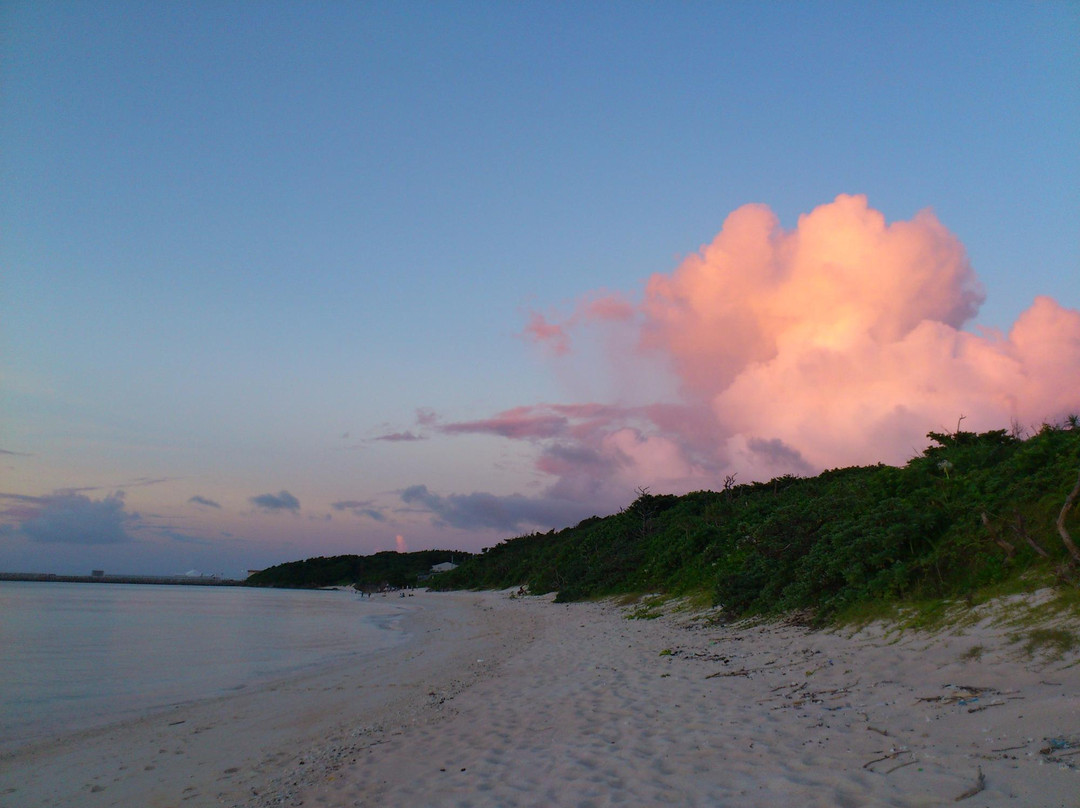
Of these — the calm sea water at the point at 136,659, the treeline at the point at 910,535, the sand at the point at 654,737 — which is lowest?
the calm sea water at the point at 136,659

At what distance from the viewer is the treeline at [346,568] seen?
10369 cm

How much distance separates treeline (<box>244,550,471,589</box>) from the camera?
103688mm

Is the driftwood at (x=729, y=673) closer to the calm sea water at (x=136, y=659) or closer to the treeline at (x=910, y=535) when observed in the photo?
the treeline at (x=910, y=535)

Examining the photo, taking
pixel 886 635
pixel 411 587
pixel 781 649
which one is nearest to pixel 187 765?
pixel 781 649

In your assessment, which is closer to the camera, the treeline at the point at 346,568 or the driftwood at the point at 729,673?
the driftwood at the point at 729,673

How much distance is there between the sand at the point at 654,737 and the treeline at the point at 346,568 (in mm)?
90430

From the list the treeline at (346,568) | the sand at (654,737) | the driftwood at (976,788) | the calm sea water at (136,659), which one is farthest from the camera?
the treeline at (346,568)

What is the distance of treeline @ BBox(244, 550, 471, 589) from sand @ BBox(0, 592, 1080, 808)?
297ft

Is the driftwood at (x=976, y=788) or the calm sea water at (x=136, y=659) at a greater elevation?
the driftwood at (x=976, y=788)

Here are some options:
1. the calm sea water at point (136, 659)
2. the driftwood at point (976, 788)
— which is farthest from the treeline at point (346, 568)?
the driftwood at point (976, 788)

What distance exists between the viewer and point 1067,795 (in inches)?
145

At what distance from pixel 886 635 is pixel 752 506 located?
1195 centimetres

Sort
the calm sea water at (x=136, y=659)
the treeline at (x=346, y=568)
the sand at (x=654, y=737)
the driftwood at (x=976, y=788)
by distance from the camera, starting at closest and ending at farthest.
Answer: the driftwood at (x=976, y=788) < the sand at (x=654, y=737) < the calm sea water at (x=136, y=659) < the treeline at (x=346, y=568)

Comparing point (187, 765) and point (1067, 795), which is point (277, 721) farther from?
point (1067, 795)
